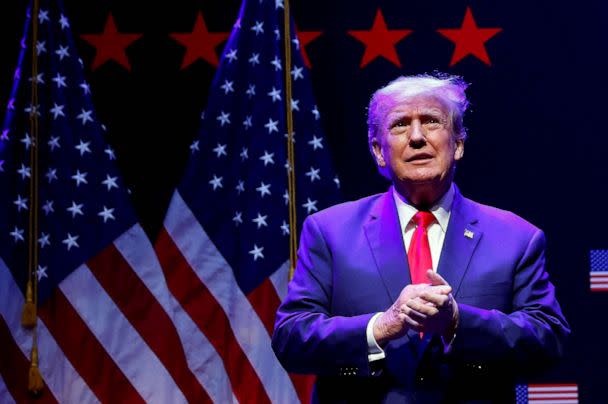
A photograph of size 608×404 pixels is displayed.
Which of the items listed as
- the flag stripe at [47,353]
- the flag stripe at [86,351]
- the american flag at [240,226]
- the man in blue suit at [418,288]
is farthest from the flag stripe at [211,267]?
the man in blue suit at [418,288]

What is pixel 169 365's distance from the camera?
3279 millimetres

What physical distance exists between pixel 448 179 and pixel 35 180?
1930mm

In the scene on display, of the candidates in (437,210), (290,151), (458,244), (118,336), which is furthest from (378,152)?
(118,336)

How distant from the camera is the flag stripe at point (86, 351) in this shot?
3.24 m

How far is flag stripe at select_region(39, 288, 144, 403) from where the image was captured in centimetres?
324

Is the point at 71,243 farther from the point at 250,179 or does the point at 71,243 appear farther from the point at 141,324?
the point at 250,179

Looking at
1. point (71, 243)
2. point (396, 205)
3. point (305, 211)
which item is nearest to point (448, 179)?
point (396, 205)

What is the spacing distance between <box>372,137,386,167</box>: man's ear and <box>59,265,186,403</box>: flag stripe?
162cm

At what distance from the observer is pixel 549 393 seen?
3.47 meters

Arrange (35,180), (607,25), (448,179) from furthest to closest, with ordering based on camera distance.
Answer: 1. (607,25)
2. (35,180)
3. (448,179)

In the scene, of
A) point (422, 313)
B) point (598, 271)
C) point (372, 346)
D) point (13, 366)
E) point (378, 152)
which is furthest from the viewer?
point (598, 271)

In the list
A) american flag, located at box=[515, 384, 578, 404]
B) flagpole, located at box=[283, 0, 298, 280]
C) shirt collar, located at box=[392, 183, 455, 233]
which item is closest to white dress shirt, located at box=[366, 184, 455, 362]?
shirt collar, located at box=[392, 183, 455, 233]

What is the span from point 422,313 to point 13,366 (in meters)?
2.23

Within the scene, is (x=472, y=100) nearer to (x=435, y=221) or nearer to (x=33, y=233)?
(x=435, y=221)
